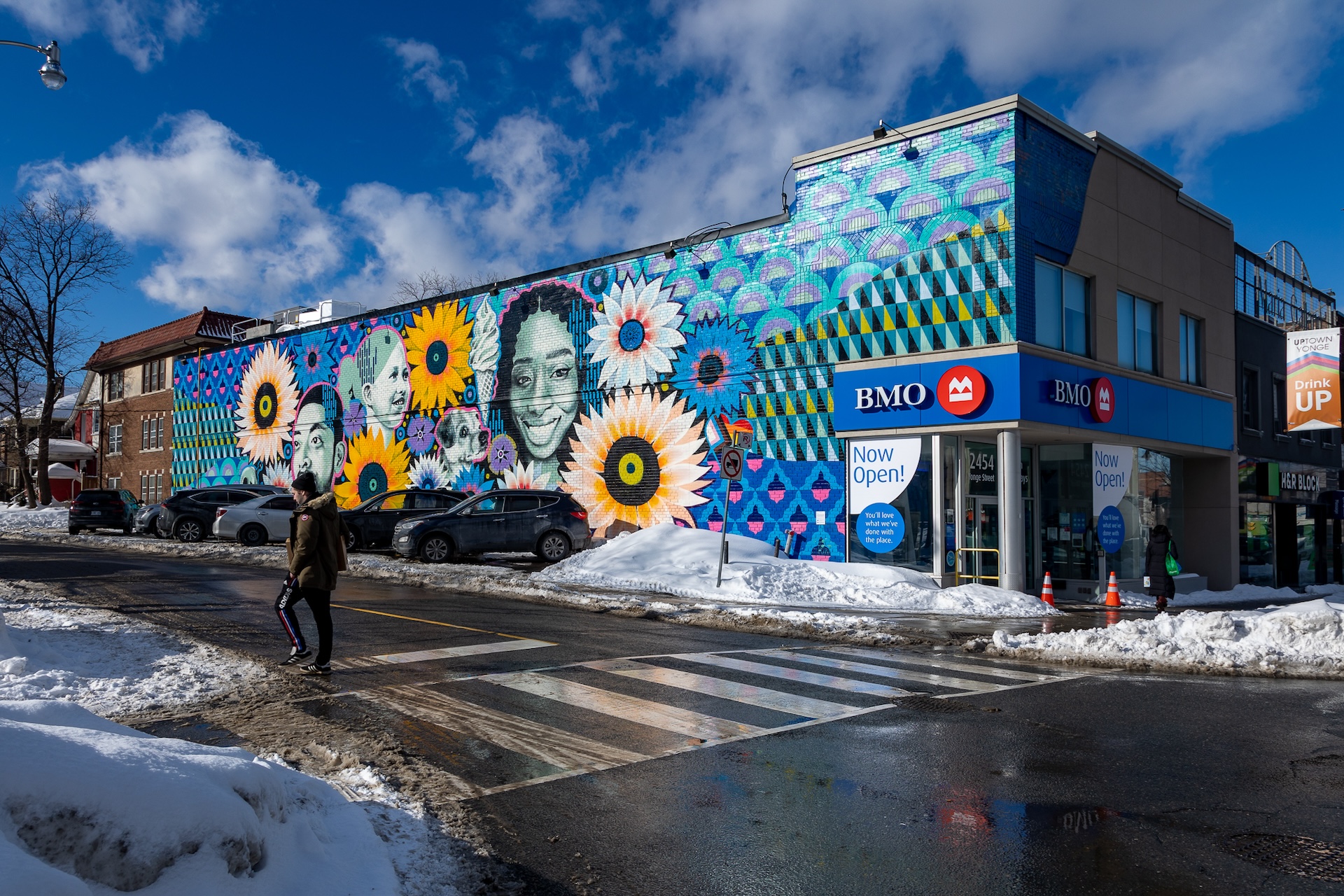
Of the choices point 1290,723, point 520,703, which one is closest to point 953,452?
point 1290,723

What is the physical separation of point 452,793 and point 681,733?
194 cm

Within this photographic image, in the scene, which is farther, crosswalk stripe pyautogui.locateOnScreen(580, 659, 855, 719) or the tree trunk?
the tree trunk

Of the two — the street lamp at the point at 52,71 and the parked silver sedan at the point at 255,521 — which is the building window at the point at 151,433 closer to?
the parked silver sedan at the point at 255,521

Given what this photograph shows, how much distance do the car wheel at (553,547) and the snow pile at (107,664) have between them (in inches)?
456

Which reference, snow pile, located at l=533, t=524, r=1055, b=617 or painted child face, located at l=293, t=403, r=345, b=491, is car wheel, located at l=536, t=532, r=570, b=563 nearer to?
snow pile, located at l=533, t=524, r=1055, b=617

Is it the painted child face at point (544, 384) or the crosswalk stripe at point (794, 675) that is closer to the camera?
the crosswalk stripe at point (794, 675)

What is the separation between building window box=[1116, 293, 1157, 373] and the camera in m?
21.5

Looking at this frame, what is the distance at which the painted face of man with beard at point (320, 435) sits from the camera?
3434 centimetres

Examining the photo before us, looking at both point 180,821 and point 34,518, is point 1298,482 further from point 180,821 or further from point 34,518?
point 34,518

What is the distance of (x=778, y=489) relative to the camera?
71.2 ft

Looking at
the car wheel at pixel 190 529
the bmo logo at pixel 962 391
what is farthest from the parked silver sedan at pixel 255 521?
the bmo logo at pixel 962 391

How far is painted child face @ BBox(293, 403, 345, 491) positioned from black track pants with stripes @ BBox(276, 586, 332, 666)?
26054 millimetres

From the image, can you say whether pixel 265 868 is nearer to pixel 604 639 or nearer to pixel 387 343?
pixel 604 639

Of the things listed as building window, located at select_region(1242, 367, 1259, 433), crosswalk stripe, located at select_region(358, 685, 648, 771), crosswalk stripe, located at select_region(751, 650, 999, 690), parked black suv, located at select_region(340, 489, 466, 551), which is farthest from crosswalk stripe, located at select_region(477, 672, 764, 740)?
building window, located at select_region(1242, 367, 1259, 433)
